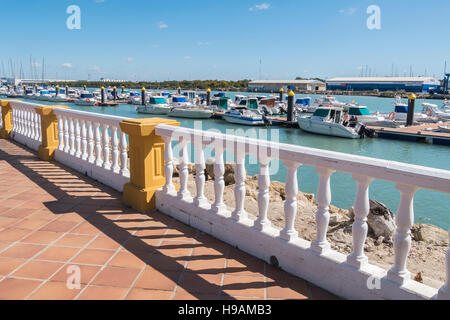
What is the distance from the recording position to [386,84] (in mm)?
130375

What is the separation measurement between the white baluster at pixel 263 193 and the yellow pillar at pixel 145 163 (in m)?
1.79

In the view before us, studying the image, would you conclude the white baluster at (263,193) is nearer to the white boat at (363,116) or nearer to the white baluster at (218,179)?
the white baluster at (218,179)

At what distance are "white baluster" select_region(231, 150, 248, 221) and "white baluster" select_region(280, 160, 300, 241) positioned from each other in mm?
476

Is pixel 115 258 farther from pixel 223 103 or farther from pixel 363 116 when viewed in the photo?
pixel 223 103

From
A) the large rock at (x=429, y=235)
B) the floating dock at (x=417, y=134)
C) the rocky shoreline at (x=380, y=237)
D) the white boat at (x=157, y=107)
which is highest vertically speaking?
the white boat at (x=157, y=107)

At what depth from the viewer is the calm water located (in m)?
13.6

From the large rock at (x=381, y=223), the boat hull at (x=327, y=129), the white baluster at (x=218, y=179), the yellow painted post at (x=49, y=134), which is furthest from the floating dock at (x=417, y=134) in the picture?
the white baluster at (x=218, y=179)

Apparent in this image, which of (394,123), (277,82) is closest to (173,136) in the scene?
(394,123)

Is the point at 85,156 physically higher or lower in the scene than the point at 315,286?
higher

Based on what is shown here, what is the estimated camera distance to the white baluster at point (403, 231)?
2.44 meters

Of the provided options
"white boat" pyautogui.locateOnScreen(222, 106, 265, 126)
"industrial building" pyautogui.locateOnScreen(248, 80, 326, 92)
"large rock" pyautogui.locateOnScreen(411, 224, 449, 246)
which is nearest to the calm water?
"white boat" pyautogui.locateOnScreen(222, 106, 265, 126)
